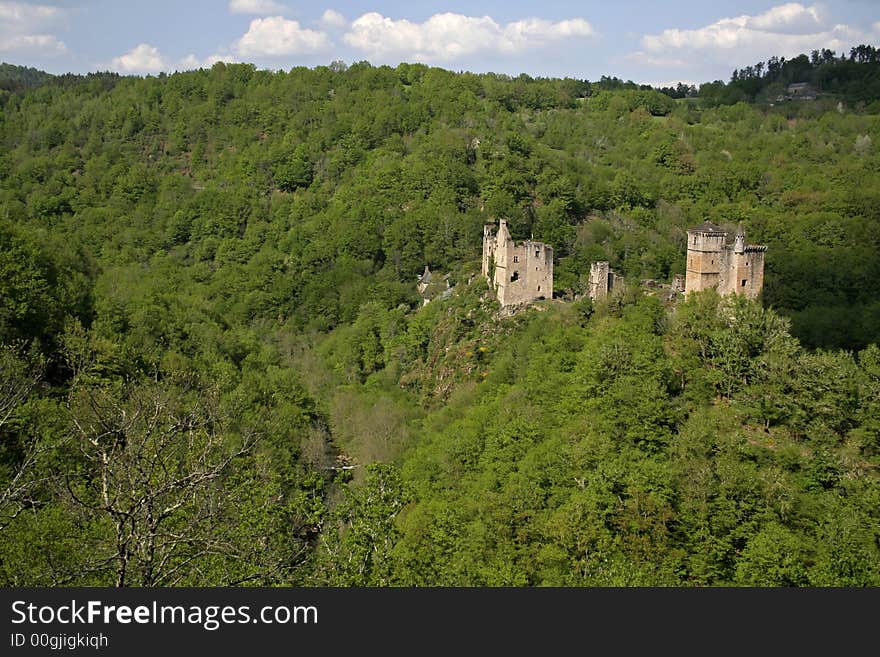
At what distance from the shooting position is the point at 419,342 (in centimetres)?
5412

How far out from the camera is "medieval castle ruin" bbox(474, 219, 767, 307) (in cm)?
3634

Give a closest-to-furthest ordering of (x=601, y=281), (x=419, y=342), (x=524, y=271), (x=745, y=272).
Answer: (x=745, y=272), (x=601, y=281), (x=524, y=271), (x=419, y=342)

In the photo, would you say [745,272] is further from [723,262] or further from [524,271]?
[524,271]

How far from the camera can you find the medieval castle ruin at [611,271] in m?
36.3

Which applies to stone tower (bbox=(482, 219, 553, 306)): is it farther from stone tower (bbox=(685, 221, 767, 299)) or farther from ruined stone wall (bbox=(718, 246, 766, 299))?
ruined stone wall (bbox=(718, 246, 766, 299))

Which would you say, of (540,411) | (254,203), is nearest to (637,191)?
(254,203)

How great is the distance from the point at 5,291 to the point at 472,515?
19.2m

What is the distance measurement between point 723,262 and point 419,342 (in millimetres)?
21765

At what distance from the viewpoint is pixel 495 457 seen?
29.5 metres

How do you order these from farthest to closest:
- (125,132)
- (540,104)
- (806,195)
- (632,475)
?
(540,104)
(125,132)
(806,195)
(632,475)

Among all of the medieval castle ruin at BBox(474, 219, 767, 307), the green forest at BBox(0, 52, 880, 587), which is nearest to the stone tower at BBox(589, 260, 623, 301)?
the medieval castle ruin at BBox(474, 219, 767, 307)

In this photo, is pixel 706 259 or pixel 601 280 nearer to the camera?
pixel 706 259

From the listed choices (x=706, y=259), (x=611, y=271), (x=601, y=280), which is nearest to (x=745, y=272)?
(x=706, y=259)

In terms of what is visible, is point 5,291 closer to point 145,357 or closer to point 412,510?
point 145,357
